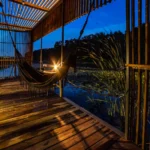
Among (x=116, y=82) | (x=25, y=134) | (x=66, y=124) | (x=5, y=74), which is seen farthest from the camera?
(x=5, y=74)

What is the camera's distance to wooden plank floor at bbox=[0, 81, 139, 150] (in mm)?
1562

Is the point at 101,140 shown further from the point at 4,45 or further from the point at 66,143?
the point at 4,45

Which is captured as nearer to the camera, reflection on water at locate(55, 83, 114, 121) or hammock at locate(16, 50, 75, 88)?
hammock at locate(16, 50, 75, 88)

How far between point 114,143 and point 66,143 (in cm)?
55

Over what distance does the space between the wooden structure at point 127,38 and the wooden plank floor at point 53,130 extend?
0.33 m

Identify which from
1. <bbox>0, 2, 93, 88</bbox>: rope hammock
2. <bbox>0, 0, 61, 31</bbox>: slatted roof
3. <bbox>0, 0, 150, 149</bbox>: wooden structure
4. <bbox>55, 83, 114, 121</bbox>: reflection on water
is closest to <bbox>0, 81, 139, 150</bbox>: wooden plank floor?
<bbox>0, 0, 150, 149</bbox>: wooden structure

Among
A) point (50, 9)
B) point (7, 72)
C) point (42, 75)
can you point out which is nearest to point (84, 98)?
point (42, 75)

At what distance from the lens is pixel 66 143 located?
5.23 ft

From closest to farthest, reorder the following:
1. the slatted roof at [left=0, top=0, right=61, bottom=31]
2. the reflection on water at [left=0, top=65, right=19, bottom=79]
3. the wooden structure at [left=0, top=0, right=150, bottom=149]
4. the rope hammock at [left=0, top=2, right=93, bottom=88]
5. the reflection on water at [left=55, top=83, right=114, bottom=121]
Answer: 1. the wooden structure at [left=0, top=0, right=150, bottom=149]
2. the rope hammock at [left=0, top=2, right=93, bottom=88]
3. the slatted roof at [left=0, top=0, right=61, bottom=31]
4. the reflection on water at [left=55, top=83, right=114, bottom=121]
5. the reflection on water at [left=0, top=65, right=19, bottom=79]

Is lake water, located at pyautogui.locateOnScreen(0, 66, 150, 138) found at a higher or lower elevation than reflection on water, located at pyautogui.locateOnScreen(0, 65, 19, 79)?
lower

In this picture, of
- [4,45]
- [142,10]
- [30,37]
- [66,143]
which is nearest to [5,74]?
[4,45]

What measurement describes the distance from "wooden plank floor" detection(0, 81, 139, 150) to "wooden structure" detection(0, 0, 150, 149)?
1.07 ft

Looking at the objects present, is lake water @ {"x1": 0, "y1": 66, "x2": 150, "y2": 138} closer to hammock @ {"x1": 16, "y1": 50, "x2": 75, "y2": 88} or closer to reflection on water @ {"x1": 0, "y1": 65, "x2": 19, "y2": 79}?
reflection on water @ {"x1": 0, "y1": 65, "x2": 19, "y2": 79}

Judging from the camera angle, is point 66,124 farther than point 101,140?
Yes
